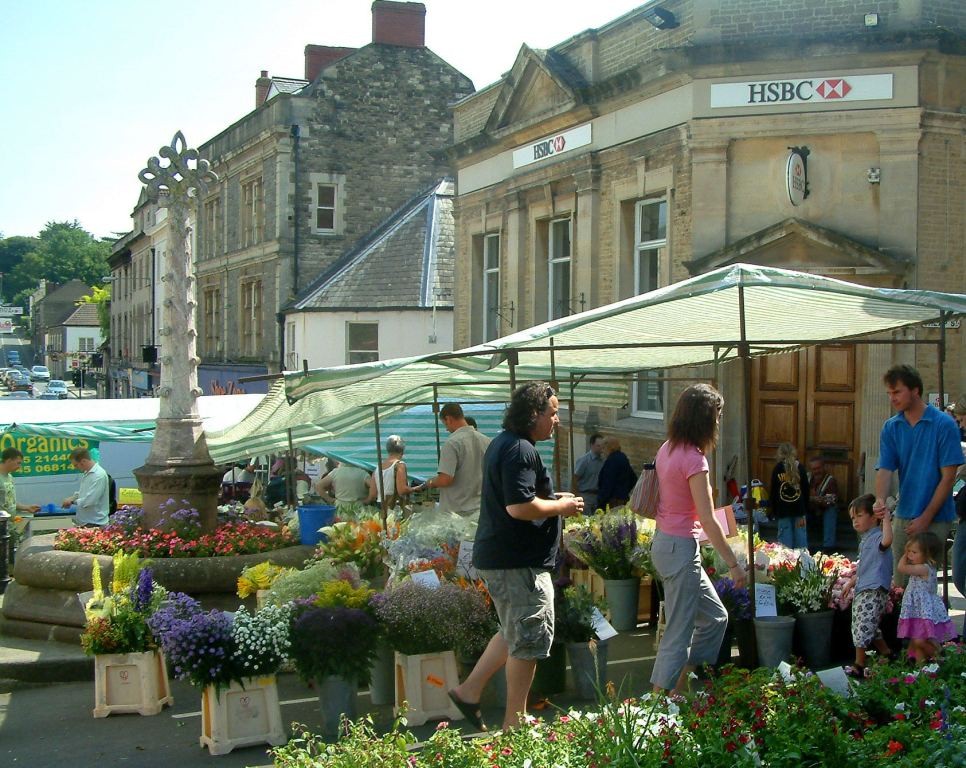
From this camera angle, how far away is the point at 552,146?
2061cm

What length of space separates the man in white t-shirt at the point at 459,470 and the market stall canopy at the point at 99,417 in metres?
8.05

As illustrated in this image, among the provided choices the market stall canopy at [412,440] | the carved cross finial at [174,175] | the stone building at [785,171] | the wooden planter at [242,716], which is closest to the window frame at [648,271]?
the stone building at [785,171]

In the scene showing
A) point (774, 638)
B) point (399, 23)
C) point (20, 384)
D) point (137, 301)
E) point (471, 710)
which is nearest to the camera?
point (471, 710)

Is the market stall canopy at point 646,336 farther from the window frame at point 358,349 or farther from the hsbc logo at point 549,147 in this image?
the window frame at point 358,349

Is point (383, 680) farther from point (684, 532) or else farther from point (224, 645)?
point (684, 532)

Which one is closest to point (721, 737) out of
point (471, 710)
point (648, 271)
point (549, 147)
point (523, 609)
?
point (523, 609)

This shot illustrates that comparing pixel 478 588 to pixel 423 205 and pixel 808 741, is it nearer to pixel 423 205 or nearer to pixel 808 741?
pixel 808 741

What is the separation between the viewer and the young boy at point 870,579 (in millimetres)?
7148

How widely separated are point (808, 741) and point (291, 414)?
7652mm

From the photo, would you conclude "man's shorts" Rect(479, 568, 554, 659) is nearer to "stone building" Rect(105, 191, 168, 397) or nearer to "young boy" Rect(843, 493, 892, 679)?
"young boy" Rect(843, 493, 892, 679)

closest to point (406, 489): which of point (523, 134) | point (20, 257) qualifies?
point (523, 134)

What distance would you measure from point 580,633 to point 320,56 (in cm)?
3635

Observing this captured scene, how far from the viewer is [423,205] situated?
1345 inches

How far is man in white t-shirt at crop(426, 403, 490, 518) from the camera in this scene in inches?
387
